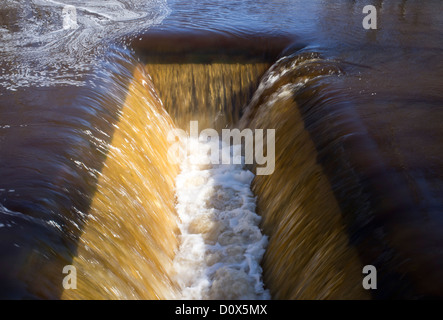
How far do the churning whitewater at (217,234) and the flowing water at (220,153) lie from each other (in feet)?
0.06

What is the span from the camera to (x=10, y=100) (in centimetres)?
527

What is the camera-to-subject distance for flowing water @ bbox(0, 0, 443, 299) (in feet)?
11.0

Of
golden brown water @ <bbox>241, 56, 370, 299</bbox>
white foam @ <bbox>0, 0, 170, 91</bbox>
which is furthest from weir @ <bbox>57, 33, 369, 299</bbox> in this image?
white foam @ <bbox>0, 0, 170, 91</bbox>

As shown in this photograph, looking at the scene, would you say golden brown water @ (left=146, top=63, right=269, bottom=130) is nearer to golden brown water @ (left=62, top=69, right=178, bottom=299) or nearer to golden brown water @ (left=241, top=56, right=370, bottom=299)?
golden brown water @ (left=62, top=69, right=178, bottom=299)

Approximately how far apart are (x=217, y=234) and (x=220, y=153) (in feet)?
5.75

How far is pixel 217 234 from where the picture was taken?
17.0 feet

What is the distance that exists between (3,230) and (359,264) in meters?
2.00

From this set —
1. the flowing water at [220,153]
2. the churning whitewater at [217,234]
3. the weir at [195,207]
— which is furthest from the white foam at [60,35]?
the churning whitewater at [217,234]

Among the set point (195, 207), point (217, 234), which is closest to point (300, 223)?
point (217, 234)

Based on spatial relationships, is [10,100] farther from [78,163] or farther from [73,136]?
[78,163]

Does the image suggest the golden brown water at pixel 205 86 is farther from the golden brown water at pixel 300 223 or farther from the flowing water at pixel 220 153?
the golden brown water at pixel 300 223

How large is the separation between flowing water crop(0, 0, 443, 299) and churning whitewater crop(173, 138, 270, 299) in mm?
17

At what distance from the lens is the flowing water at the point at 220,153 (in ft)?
11.0
